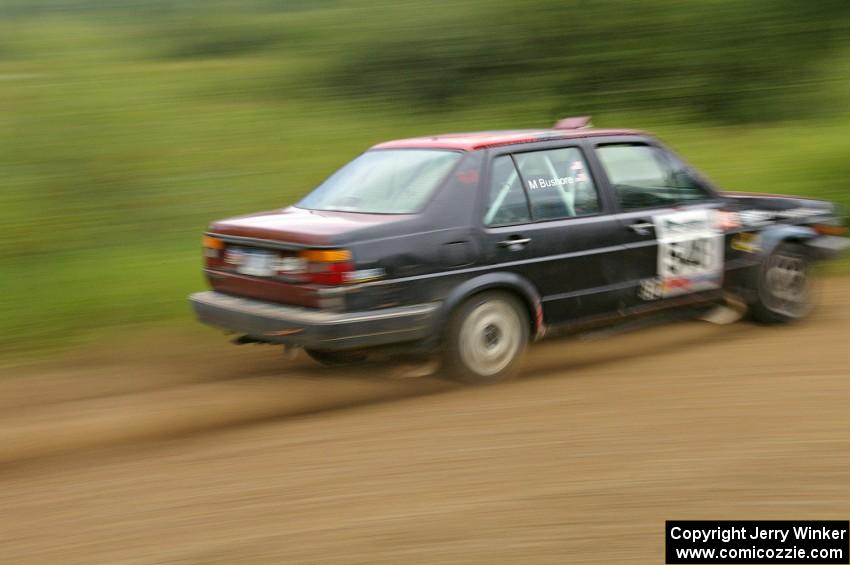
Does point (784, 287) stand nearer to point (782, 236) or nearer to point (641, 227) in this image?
point (782, 236)

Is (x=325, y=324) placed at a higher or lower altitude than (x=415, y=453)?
higher

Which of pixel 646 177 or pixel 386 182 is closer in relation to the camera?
pixel 386 182

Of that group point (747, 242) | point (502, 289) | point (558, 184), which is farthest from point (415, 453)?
point (747, 242)

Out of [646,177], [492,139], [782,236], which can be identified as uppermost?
[492,139]

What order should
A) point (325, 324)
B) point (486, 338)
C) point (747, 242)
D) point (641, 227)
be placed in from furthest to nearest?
point (747, 242), point (641, 227), point (486, 338), point (325, 324)

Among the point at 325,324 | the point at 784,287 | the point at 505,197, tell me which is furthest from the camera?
→ the point at 784,287

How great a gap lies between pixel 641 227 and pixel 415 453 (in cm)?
269

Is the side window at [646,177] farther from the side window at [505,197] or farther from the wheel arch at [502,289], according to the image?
the wheel arch at [502,289]

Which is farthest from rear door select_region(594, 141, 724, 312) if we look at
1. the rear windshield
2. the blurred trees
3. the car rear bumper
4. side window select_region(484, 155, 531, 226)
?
the blurred trees

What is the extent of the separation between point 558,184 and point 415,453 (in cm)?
239

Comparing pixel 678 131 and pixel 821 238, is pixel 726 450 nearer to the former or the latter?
pixel 821 238

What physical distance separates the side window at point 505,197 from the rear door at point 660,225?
2.30 feet

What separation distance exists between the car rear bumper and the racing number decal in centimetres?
183

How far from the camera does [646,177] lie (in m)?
7.12
